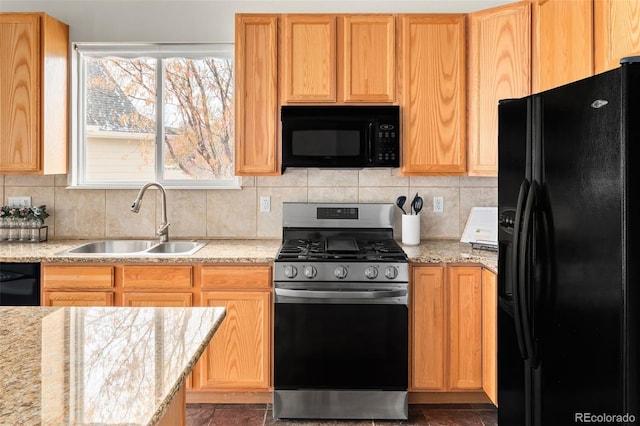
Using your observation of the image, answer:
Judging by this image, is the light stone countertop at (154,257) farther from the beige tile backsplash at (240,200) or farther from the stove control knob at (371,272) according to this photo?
the stove control knob at (371,272)

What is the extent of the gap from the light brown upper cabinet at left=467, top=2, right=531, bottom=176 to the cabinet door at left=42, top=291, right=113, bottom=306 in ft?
7.05

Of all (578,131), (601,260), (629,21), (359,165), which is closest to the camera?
(601,260)

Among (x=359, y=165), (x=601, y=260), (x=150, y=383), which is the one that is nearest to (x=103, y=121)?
(x=359, y=165)

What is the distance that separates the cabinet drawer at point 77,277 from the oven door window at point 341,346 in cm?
94

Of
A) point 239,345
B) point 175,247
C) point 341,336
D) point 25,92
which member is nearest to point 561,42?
point 341,336

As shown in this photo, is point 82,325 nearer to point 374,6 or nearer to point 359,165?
point 359,165

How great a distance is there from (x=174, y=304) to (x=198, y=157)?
3.54 ft

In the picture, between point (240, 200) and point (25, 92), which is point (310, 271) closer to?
point (240, 200)

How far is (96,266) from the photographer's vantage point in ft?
9.46

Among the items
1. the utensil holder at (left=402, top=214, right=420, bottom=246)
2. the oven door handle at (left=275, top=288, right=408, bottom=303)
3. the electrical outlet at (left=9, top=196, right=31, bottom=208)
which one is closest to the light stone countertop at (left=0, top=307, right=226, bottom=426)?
the oven door handle at (left=275, top=288, right=408, bottom=303)

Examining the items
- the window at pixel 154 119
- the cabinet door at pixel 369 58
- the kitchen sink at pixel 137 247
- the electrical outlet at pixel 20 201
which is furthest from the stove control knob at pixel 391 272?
the electrical outlet at pixel 20 201

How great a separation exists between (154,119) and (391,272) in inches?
74.7

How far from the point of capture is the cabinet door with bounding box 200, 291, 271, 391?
9.49 ft

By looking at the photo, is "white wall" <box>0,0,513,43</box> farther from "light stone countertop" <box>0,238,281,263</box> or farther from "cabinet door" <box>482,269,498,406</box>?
"cabinet door" <box>482,269,498,406</box>
